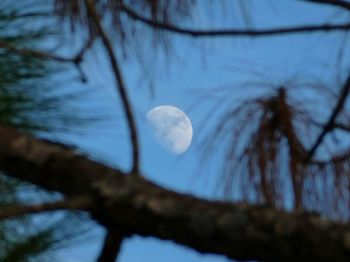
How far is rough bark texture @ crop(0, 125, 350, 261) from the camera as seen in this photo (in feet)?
2.10

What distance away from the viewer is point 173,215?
2.29 feet

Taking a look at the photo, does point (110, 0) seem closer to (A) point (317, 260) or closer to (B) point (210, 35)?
(B) point (210, 35)

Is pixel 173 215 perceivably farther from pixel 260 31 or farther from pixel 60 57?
pixel 60 57

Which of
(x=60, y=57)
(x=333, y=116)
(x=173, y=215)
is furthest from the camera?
(x=60, y=57)

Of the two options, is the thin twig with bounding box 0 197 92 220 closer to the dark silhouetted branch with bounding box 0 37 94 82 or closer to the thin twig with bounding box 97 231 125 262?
the thin twig with bounding box 97 231 125 262

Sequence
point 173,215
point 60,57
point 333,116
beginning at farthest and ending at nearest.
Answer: point 60,57 → point 333,116 → point 173,215

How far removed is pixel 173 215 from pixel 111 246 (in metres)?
0.09

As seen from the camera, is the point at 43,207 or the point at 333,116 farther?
the point at 333,116

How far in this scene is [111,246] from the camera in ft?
2.49

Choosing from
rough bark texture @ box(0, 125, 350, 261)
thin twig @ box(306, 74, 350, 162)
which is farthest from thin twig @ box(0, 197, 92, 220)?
thin twig @ box(306, 74, 350, 162)

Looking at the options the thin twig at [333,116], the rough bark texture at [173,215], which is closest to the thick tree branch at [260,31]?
the thin twig at [333,116]

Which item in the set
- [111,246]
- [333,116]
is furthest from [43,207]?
[333,116]

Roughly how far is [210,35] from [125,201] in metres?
0.34

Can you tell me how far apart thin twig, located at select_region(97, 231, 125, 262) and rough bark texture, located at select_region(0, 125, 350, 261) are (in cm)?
1
